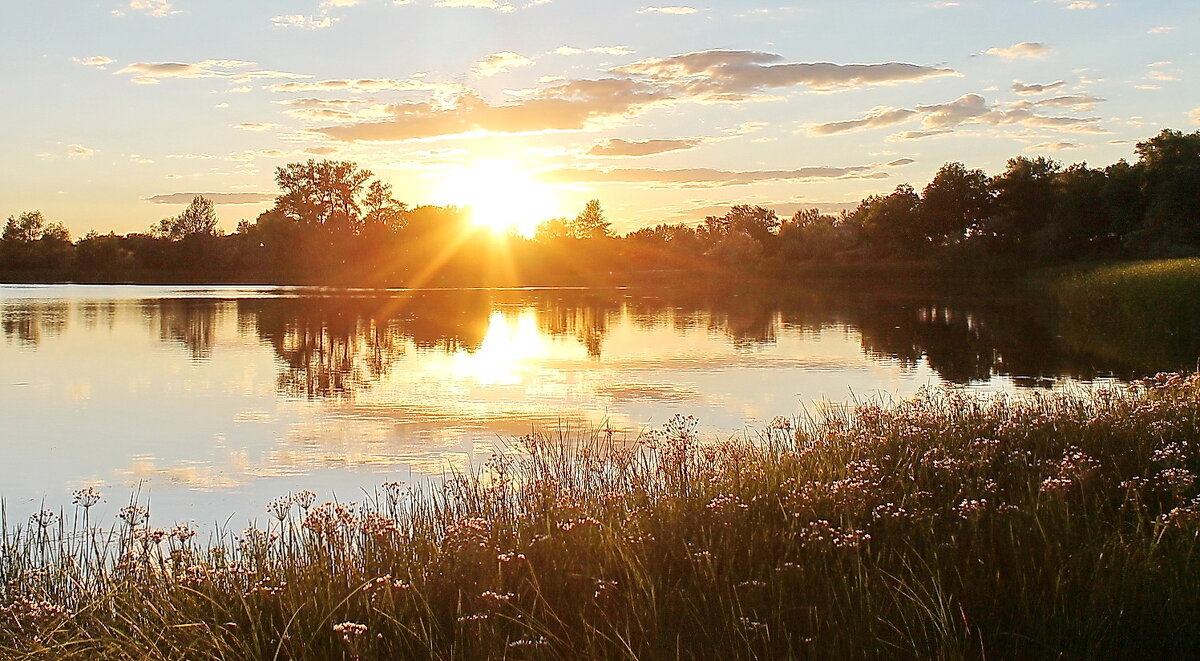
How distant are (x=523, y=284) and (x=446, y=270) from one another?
1134cm

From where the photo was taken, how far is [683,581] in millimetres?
5762

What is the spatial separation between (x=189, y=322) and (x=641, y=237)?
114m

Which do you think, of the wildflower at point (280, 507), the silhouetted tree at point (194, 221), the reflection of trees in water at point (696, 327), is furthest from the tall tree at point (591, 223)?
the wildflower at point (280, 507)

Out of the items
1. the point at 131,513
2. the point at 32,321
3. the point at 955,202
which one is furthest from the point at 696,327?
the point at 955,202

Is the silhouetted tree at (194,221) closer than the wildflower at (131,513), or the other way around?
the wildflower at (131,513)

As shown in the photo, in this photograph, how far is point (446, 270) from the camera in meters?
104

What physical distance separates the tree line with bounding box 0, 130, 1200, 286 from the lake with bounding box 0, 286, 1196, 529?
3465 centimetres

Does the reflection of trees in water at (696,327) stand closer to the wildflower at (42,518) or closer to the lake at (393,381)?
the lake at (393,381)

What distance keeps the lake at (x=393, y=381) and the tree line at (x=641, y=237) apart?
3465 centimetres

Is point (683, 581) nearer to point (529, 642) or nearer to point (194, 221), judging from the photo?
point (529, 642)

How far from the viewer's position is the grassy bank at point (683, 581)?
4879 millimetres

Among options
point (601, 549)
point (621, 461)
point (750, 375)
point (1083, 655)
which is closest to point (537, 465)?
point (621, 461)

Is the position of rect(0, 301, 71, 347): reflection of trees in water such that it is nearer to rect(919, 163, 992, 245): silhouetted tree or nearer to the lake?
the lake

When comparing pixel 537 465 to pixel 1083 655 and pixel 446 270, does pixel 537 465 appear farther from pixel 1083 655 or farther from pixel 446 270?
pixel 446 270
